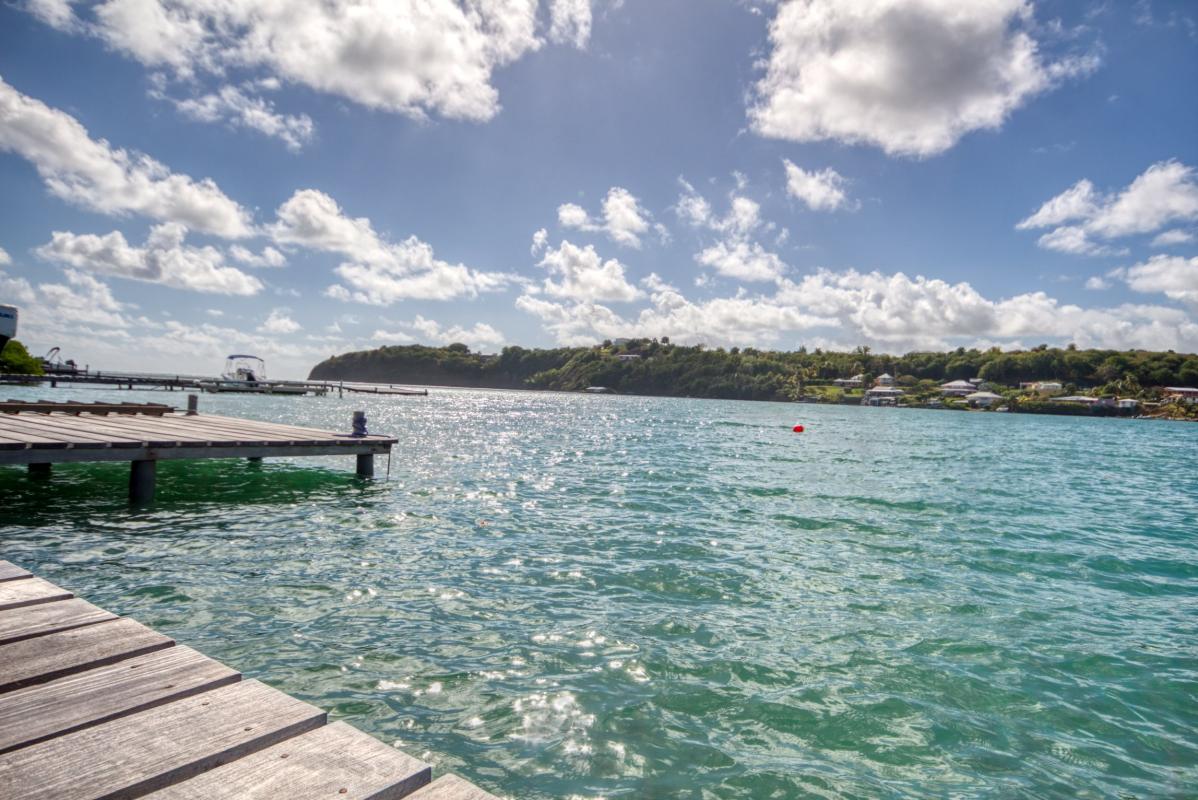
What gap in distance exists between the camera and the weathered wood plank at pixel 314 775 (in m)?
2.89

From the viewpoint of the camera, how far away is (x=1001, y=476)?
33938 millimetres

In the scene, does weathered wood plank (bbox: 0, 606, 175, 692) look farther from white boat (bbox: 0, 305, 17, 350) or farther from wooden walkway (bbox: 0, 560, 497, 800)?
white boat (bbox: 0, 305, 17, 350)

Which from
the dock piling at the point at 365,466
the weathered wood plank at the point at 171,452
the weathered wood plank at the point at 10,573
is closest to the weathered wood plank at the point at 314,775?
the weathered wood plank at the point at 10,573

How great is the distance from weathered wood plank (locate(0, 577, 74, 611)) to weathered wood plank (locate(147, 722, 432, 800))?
356 centimetres

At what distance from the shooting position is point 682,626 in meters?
9.52

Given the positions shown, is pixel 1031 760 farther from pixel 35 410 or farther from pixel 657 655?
pixel 35 410

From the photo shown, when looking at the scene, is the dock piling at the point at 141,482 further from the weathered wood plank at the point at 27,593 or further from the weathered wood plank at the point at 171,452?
the weathered wood plank at the point at 27,593

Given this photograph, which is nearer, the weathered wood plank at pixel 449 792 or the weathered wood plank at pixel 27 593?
the weathered wood plank at pixel 449 792

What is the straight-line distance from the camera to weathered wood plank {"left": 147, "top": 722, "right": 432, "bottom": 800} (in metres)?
2.89

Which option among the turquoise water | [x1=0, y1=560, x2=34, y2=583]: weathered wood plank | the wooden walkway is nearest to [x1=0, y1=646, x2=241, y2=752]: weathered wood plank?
the wooden walkway

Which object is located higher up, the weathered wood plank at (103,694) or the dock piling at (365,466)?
the weathered wood plank at (103,694)

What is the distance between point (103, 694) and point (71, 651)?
2.93 feet

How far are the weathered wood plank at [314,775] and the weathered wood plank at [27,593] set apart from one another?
3.56 metres

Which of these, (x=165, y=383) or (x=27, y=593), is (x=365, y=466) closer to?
(x=27, y=593)
